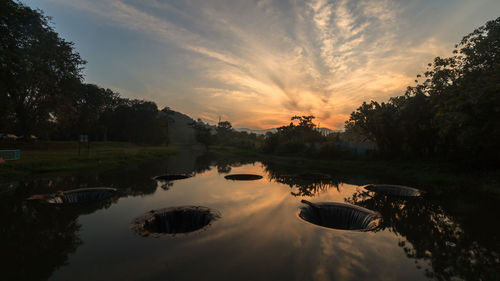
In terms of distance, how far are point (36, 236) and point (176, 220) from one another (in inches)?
239

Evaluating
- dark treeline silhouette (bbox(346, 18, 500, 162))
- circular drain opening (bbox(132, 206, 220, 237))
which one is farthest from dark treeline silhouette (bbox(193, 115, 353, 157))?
circular drain opening (bbox(132, 206, 220, 237))

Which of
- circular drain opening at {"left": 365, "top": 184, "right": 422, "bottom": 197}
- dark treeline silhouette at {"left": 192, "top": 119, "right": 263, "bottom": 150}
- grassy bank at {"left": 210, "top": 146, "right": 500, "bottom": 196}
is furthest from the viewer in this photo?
dark treeline silhouette at {"left": 192, "top": 119, "right": 263, "bottom": 150}

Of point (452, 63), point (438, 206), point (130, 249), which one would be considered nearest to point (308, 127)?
point (452, 63)

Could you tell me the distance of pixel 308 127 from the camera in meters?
65.2

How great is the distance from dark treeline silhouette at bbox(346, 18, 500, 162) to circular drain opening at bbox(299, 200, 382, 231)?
1520 cm

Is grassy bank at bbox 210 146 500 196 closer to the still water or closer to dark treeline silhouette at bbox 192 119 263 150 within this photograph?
the still water

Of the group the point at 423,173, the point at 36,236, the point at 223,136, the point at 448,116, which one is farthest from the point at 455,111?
the point at 223,136

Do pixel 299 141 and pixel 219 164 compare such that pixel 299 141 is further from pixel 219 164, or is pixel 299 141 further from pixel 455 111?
pixel 455 111

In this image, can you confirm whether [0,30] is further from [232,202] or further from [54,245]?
[232,202]

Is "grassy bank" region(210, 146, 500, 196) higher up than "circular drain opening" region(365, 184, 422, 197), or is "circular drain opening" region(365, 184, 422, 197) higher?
"grassy bank" region(210, 146, 500, 196)

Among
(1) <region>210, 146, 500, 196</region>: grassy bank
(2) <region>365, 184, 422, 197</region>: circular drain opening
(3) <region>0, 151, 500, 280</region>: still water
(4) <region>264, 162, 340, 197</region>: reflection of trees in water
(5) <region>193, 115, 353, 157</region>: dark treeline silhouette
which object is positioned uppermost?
(5) <region>193, 115, 353, 157</region>: dark treeline silhouette

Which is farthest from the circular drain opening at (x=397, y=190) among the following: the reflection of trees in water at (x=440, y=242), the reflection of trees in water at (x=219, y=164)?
the reflection of trees in water at (x=219, y=164)

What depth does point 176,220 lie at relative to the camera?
39.9 feet

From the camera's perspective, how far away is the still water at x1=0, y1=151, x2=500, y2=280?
23.7 ft
